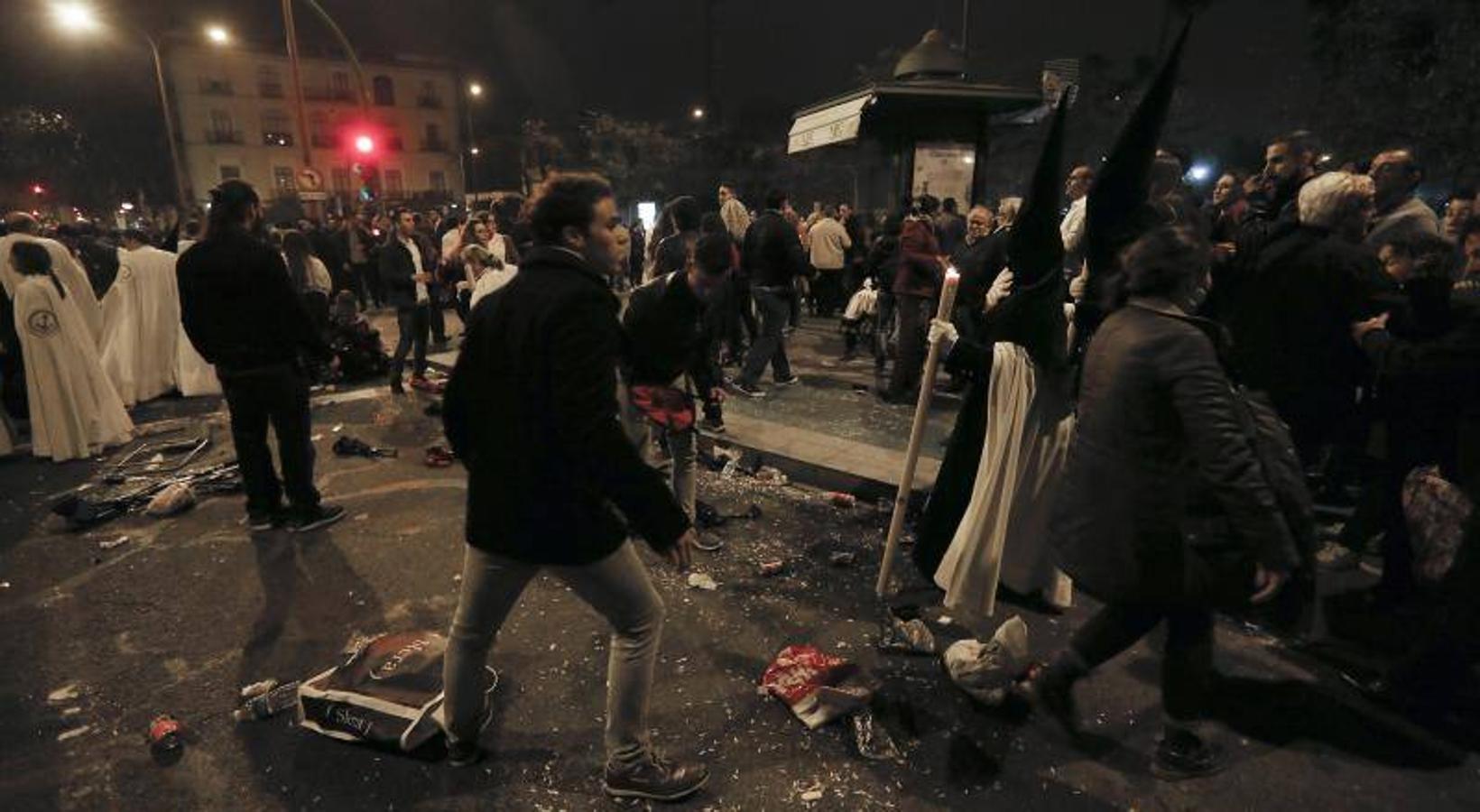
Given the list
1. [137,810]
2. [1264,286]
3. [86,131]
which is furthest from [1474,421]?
[86,131]

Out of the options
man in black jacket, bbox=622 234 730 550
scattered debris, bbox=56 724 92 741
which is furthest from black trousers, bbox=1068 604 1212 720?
scattered debris, bbox=56 724 92 741

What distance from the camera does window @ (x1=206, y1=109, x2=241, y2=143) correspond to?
4812 centimetres

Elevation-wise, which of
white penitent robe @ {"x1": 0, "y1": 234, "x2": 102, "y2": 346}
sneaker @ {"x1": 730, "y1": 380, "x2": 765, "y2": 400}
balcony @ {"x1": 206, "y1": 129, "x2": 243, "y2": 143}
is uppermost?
balcony @ {"x1": 206, "y1": 129, "x2": 243, "y2": 143}

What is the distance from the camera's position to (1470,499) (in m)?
3.22

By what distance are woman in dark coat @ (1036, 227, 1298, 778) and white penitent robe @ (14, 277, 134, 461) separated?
8.09 metres

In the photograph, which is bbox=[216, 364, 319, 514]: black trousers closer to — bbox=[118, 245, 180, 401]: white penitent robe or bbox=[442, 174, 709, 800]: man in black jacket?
bbox=[442, 174, 709, 800]: man in black jacket

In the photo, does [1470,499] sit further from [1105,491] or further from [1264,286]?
[1105,491]

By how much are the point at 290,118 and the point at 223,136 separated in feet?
15.0

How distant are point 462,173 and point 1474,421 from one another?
60821 millimetres

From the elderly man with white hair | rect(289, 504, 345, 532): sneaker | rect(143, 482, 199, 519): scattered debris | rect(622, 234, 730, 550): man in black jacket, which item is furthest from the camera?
rect(143, 482, 199, 519): scattered debris

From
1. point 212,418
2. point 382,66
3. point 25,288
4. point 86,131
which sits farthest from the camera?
point 382,66

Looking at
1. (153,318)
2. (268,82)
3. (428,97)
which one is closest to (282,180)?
(268,82)

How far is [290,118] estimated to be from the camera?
5131 centimetres

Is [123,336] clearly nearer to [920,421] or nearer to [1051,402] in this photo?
[920,421]
